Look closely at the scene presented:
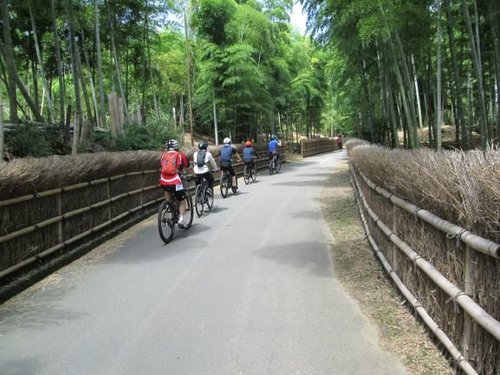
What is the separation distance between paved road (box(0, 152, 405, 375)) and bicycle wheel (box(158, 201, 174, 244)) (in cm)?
18

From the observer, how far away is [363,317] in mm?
4543

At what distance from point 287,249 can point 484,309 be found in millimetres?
4518

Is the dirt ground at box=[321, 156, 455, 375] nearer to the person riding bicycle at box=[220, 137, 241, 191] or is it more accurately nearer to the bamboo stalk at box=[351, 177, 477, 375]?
the bamboo stalk at box=[351, 177, 477, 375]

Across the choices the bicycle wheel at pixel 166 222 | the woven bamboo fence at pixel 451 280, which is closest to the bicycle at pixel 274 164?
the bicycle wheel at pixel 166 222

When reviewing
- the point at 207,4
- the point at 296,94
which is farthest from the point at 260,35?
the point at 296,94

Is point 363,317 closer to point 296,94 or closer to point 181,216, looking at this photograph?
point 181,216

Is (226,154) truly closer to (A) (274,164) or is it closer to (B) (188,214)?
(B) (188,214)

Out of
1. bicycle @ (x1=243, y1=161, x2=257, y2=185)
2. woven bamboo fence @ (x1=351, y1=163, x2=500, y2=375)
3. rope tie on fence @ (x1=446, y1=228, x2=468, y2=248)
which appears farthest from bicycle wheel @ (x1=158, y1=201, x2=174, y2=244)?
bicycle @ (x1=243, y1=161, x2=257, y2=185)

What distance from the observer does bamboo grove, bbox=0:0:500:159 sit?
11055mm

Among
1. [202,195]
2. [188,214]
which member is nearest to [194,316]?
[188,214]

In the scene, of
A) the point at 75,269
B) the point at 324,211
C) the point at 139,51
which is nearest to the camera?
the point at 75,269

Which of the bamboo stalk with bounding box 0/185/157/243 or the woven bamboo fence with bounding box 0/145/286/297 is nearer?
the bamboo stalk with bounding box 0/185/157/243

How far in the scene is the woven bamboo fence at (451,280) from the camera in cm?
282

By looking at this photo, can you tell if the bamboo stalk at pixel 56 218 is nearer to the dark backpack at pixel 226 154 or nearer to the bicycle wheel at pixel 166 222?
the bicycle wheel at pixel 166 222
